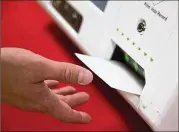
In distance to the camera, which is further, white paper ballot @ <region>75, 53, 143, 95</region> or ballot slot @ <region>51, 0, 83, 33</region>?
ballot slot @ <region>51, 0, 83, 33</region>

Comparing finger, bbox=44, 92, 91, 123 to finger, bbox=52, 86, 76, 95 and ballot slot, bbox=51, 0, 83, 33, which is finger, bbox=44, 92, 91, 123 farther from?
ballot slot, bbox=51, 0, 83, 33

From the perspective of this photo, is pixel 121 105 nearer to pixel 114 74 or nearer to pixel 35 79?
pixel 114 74

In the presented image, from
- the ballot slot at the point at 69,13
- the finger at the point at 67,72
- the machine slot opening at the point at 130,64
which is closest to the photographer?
the finger at the point at 67,72

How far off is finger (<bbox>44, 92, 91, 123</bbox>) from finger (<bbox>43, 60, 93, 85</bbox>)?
0.19ft

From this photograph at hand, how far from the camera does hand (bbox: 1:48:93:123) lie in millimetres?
507

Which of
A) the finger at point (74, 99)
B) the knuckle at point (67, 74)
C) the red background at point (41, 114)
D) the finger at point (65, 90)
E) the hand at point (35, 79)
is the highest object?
the knuckle at point (67, 74)

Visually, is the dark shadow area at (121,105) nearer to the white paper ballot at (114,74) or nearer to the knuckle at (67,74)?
the white paper ballot at (114,74)

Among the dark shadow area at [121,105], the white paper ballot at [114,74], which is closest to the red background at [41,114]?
the dark shadow area at [121,105]

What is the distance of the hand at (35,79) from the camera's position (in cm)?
51

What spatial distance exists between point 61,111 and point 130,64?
0.53ft

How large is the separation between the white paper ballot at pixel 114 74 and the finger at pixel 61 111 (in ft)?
0.25

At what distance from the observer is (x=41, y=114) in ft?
2.25

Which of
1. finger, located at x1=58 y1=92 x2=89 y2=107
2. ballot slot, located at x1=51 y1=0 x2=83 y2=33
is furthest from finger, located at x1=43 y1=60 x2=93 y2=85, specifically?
ballot slot, located at x1=51 y1=0 x2=83 y2=33

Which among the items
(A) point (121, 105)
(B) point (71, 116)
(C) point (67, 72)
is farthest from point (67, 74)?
(A) point (121, 105)
